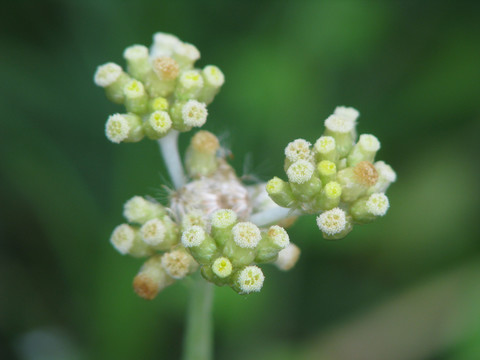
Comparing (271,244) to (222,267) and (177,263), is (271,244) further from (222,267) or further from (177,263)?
(177,263)

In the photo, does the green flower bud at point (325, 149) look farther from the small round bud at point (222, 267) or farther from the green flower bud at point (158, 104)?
the green flower bud at point (158, 104)

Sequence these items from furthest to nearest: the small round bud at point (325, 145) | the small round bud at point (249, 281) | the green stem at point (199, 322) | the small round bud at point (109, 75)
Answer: the green stem at point (199, 322) < the small round bud at point (109, 75) < the small round bud at point (325, 145) < the small round bud at point (249, 281)

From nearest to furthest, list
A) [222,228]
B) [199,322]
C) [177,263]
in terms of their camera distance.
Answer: [222,228] → [177,263] → [199,322]

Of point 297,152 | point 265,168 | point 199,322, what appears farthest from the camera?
point 265,168

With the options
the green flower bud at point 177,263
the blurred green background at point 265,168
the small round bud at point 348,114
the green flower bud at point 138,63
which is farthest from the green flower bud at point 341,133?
the blurred green background at point 265,168

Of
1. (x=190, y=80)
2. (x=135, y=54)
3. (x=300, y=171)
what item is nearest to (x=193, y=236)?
(x=300, y=171)

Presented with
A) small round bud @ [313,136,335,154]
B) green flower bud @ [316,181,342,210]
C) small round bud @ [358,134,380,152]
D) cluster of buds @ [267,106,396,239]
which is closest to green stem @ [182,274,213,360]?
cluster of buds @ [267,106,396,239]

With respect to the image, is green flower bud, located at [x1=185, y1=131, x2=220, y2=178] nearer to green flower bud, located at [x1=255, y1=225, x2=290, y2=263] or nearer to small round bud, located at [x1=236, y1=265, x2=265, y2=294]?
green flower bud, located at [x1=255, y1=225, x2=290, y2=263]
